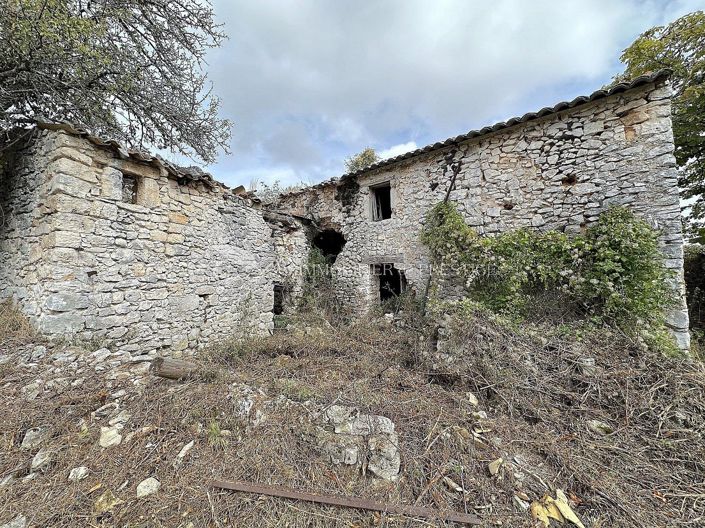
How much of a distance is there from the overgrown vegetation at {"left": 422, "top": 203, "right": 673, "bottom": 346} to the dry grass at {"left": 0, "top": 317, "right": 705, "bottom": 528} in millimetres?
842

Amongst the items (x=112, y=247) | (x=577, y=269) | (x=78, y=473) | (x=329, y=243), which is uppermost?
(x=329, y=243)

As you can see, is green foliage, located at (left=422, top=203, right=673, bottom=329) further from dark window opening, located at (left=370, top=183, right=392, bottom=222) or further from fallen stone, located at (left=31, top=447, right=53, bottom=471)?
fallen stone, located at (left=31, top=447, right=53, bottom=471)

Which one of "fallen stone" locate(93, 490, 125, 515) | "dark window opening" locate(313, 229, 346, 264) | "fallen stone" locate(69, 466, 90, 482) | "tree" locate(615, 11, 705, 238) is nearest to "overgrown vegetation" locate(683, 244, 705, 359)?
"tree" locate(615, 11, 705, 238)

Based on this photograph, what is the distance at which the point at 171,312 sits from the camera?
16.0ft

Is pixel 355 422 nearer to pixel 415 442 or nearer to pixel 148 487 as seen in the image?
pixel 415 442

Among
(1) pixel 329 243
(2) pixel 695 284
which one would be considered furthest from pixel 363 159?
(2) pixel 695 284

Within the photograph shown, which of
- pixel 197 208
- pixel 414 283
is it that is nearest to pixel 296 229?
pixel 197 208

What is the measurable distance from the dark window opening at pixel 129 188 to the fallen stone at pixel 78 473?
376 centimetres

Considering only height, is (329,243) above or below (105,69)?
below

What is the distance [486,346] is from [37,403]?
4.84 meters

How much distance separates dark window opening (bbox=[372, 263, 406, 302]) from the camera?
24.9 feet

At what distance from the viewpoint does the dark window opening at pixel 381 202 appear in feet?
26.0

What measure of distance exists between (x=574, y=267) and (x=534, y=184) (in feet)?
6.00

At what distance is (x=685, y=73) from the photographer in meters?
6.51
